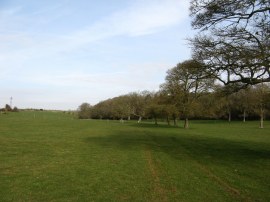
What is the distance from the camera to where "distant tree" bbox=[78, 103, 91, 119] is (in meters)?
160

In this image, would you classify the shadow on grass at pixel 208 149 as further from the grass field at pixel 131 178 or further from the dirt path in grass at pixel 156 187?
the dirt path in grass at pixel 156 187

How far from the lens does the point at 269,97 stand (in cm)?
2442

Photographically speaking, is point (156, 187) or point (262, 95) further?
point (262, 95)

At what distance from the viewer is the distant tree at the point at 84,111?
523ft

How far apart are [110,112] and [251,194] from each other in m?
127

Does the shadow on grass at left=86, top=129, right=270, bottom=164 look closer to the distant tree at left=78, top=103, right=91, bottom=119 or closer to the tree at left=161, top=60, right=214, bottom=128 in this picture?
the tree at left=161, top=60, right=214, bottom=128

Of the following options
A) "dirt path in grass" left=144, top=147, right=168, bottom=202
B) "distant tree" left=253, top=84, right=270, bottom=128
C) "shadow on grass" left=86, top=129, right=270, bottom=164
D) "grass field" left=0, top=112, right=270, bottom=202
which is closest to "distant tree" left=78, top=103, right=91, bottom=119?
"distant tree" left=253, top=84, right=270, bottom=128

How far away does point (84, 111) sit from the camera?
16412cm

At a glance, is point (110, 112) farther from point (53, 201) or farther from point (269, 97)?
point (53, 201)

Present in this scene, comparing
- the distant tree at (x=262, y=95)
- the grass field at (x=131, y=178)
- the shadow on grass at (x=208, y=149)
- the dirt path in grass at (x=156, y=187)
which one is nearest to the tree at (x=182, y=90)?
the distant tree at (x=262, y=95)

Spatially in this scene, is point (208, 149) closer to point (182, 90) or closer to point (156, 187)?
point (156, 187)

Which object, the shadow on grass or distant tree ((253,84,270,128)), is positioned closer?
the shadow on grass

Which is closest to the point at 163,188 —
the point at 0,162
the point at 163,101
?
the point at 0,162

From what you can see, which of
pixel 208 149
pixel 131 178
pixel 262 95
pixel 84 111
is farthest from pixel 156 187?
pixel 84 111
